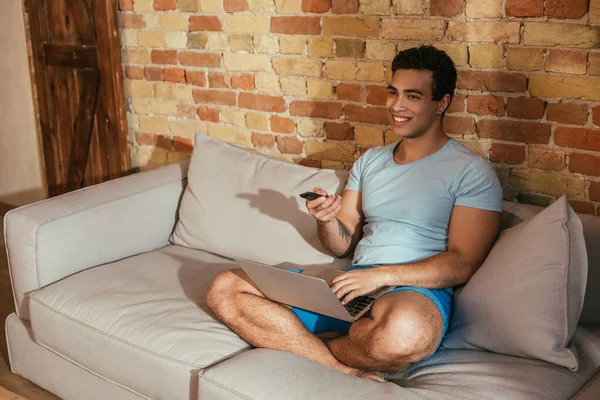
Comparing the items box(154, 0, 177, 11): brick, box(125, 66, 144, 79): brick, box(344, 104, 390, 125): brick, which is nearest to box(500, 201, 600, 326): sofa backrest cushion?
box(344, 104, 390, 125): brick

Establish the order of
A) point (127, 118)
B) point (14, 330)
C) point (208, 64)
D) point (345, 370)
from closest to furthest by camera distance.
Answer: point (345, 370) < point (14, 330) < point (208, 64) < point (127, 118)

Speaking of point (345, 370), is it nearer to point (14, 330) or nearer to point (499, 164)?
point (499, 164)

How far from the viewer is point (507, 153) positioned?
2379 millimetres

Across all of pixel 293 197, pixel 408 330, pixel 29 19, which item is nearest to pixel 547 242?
pixel 408 330

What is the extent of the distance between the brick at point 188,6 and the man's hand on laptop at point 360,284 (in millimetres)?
1636

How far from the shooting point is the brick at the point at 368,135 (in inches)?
106

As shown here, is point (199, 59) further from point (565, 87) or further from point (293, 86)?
point (565, 87)

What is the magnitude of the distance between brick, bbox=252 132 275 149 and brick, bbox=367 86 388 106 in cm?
55

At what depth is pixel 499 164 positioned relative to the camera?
2.41 m

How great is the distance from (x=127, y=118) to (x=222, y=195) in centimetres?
113

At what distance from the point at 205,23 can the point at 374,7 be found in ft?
2.94

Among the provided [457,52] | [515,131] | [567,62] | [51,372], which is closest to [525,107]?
[515,131]

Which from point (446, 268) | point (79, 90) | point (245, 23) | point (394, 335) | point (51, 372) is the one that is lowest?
point (51, 372)

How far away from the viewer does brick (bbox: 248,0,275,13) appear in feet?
9.39
